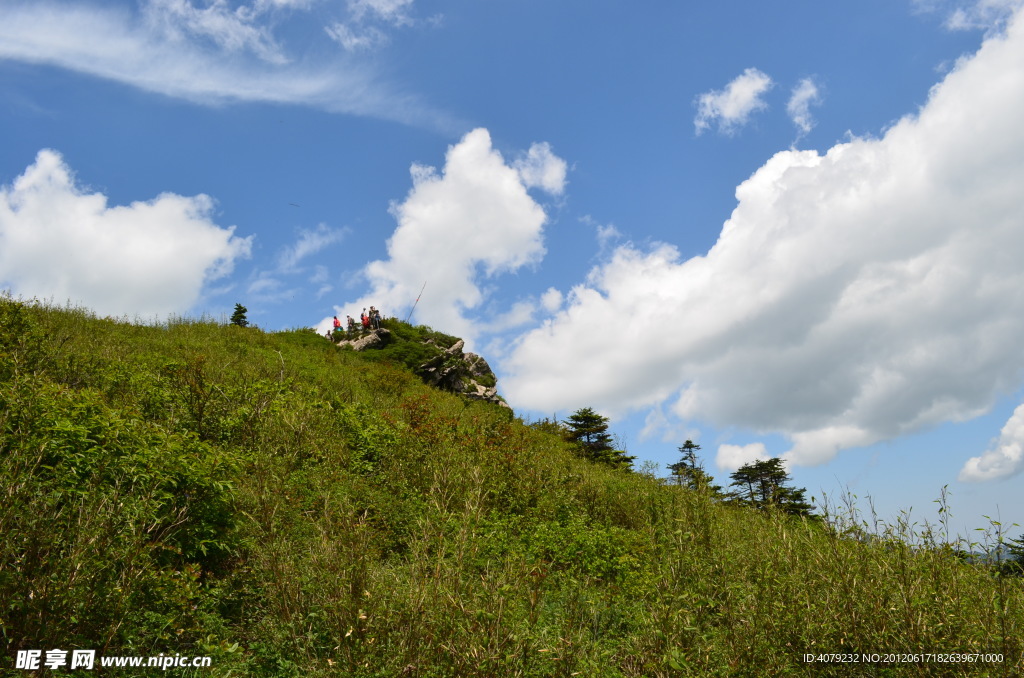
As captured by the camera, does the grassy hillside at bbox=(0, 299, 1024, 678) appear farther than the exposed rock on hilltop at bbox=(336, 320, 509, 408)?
No

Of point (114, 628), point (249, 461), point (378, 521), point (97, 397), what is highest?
point (97, 397)

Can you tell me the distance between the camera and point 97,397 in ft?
22.1

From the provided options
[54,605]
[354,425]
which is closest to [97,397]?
[54,605]

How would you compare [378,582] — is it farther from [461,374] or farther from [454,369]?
[461,374]

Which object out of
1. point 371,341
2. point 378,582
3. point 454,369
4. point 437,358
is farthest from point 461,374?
point 378,582

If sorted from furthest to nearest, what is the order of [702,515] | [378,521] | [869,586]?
[378,521], [702,515], [869,586]

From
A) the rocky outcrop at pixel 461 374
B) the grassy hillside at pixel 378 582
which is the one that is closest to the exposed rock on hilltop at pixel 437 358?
the rocky outcrop at pixel 461 374

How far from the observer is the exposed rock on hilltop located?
2389 centimetres

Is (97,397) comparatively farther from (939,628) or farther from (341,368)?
(341,368)

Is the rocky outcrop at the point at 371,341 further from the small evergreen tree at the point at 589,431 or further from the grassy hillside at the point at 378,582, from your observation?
the grassy hillside at the point at 378,582

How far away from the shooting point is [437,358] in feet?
80.3

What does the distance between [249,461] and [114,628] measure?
3.22 m

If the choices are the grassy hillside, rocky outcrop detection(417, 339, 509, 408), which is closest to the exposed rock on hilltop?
rocky outcrop detection(417, 339, 509, 408)

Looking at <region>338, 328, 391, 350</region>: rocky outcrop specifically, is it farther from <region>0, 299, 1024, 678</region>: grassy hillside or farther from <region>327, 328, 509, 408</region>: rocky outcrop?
<region>0, 299, 1024, 678</region>: grassy hillside
